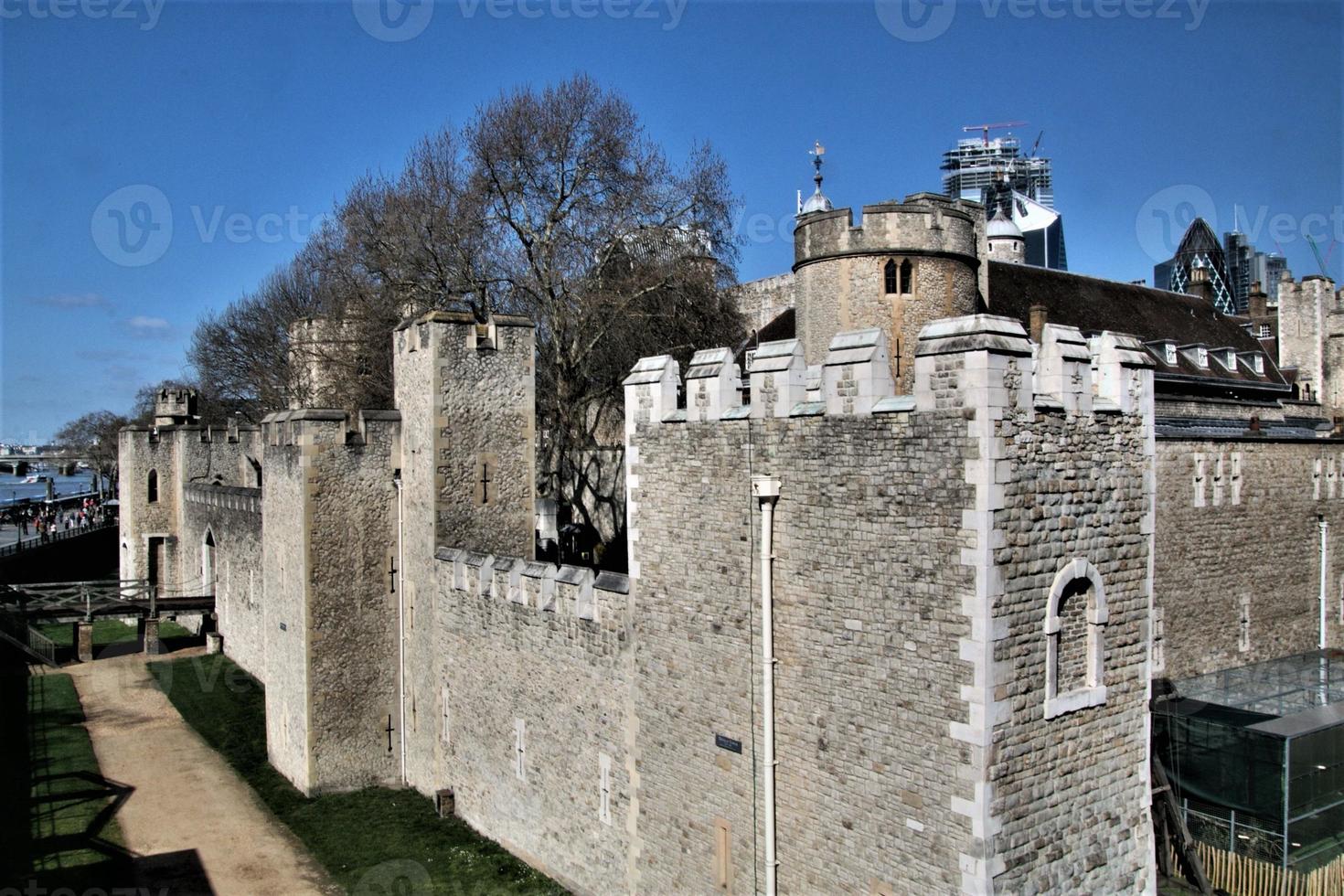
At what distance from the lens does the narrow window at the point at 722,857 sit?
9555 mm

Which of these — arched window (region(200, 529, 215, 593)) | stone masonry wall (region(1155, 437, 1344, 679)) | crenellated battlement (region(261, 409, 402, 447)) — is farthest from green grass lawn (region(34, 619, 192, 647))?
stone masonry wall (region(1155, 437, 1344, 679))

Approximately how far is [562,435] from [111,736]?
11.0 m

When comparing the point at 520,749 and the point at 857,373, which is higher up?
the point at 857,373

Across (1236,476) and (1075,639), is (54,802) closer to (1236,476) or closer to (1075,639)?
(1075,639)

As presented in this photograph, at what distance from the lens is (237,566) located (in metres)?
24.2

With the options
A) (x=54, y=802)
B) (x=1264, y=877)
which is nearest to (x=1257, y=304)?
(x=1264, y=877)

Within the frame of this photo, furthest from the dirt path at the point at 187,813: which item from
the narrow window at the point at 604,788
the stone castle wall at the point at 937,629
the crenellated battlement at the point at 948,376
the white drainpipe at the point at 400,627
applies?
the crenellated battlement at the point at 948,376

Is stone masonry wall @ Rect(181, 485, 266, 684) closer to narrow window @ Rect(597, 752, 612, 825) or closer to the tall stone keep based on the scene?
narrow window @ Rect(597, 752, 612, 825)

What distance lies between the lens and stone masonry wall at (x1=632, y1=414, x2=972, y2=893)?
7.66 meters

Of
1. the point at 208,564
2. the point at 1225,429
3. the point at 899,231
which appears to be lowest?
the point at 208,564

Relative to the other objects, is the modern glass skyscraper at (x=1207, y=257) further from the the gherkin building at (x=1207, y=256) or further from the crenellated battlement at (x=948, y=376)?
Answer: the crenellated battlement at (x=948, y=376)

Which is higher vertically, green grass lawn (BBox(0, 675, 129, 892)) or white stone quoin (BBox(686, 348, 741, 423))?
white stone quoin (BBox(686, 348, 741, 423))

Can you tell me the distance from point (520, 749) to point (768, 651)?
5098 mm

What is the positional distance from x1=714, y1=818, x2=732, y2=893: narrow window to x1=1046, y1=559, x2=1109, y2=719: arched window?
10.8ft
